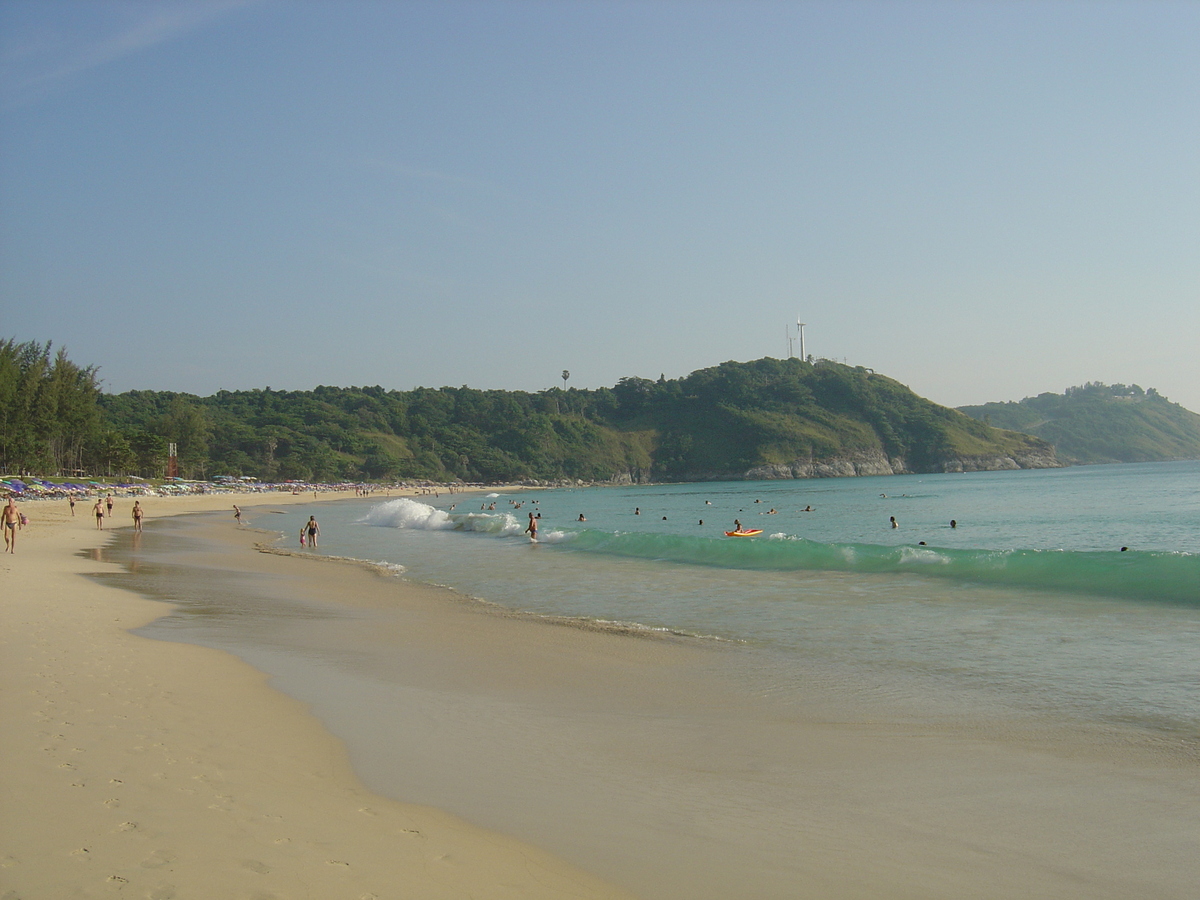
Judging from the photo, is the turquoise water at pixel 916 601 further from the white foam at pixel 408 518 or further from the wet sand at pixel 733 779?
the white foam at pixel 408 518

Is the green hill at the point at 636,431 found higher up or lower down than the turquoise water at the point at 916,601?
higher up

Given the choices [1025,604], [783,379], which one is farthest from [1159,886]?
[783,379]

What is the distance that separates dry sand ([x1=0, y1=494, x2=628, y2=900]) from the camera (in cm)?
380

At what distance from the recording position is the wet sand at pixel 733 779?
4.28m

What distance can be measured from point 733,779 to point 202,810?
3.60 meters

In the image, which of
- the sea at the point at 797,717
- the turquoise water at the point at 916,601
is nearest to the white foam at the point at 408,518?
the turquoise water at the point at 916,601

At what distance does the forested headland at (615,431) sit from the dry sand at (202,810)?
114 m

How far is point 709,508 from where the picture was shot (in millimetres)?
64750

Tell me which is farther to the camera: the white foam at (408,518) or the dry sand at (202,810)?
the white foam at (408,518)

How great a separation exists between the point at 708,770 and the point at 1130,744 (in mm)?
3677

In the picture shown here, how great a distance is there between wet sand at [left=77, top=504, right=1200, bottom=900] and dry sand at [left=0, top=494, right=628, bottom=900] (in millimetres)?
342

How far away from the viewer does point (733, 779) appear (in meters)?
5.74

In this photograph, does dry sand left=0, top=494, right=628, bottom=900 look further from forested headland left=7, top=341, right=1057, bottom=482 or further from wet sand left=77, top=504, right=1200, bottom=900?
forested headland left=7, top=341, right=1057, bottom=482

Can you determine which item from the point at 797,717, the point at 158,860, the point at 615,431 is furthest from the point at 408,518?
the point at 615,431
